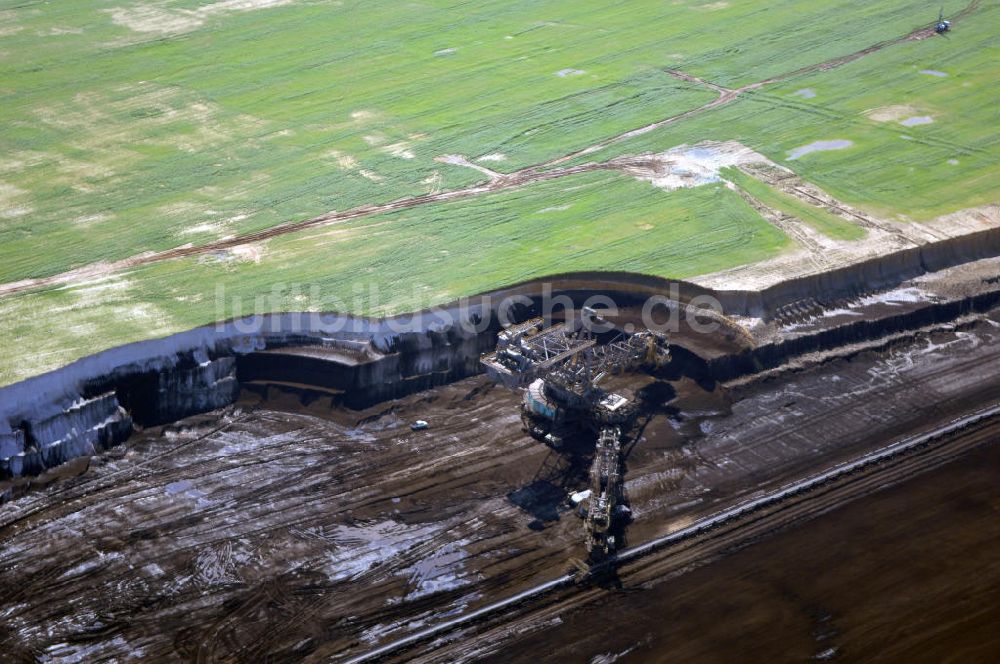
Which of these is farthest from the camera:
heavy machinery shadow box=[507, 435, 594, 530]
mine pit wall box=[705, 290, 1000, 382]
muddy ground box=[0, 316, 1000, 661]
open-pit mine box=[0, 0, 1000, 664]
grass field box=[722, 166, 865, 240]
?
grass field box=[722, 166, 865, 240]

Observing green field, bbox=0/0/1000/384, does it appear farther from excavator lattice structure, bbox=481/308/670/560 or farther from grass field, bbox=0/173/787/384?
excavator lattice structure, bbox=481/308/670/560

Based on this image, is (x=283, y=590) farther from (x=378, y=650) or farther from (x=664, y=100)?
(x=664, y=100)

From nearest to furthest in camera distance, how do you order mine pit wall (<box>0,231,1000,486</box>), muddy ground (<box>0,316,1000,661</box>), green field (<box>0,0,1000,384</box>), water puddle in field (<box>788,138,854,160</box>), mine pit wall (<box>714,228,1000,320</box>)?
muddy ground (<box>0,316,1000,661</box>) → mine pit wall (<box>0,231,1000,486</box>) → mine pit wall (<box>714,228,1000,320</box>) → green field (<box>0,0,1000,384</box>) → water puddle in field (<box>788,138,854,160</box>)

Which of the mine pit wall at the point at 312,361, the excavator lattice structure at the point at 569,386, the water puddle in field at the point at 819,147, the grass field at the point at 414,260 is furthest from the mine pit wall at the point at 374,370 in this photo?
the water puddle in field at the point at 819,147

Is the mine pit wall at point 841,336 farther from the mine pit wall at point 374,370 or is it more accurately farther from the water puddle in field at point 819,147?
the water puddle in field at point 819,147

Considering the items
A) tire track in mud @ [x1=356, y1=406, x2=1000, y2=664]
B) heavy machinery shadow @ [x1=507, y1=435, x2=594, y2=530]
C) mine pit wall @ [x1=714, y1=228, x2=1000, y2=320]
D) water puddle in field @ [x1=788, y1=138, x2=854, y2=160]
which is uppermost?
water puddle in field @ [x1=788, y1=138, x2=854, y2=160]

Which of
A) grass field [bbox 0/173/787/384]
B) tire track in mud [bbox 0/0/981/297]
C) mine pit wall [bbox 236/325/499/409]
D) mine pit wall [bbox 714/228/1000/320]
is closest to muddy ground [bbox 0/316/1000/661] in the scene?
mine pit wall [bbox 236/325/499/409]
